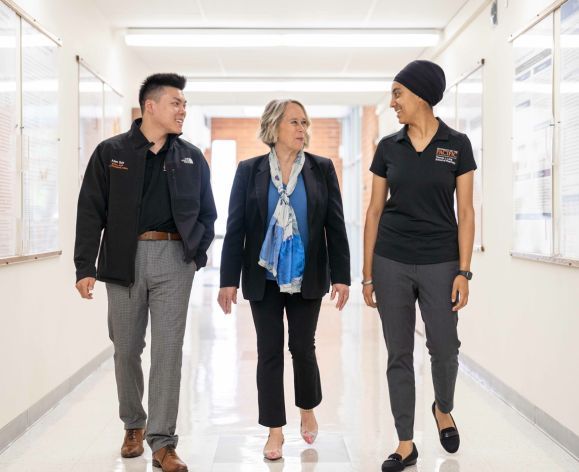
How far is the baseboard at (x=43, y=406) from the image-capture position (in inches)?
131

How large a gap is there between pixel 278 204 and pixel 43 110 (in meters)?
1.67

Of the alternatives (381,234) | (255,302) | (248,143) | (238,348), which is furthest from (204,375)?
(248,143)

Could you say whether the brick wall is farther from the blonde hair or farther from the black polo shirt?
the black polo shirt

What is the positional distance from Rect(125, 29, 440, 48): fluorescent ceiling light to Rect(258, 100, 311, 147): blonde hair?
118 inches

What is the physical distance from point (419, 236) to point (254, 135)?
12.8 m

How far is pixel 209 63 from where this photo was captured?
23.1 feet

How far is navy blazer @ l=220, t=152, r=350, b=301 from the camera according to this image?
3010 mm

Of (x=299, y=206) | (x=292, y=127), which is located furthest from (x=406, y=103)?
(x=299, y=206)

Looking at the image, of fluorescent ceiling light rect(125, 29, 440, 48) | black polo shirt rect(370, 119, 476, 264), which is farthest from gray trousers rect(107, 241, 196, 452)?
fluorescent ceiling light rect(125, 29, 440, 48)

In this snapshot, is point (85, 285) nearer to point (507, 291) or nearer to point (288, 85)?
point (507, 291)

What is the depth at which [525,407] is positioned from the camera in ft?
12.6

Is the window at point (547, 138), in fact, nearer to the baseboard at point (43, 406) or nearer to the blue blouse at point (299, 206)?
the blue blouse at point (299, 206)

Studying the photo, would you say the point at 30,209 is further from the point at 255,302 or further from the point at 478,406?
the point at 478,406

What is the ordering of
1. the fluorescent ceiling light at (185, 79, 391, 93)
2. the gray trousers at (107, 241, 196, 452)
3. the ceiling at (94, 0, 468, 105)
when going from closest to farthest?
the gray trousers at (107, 241, 196, 452) → the ceiling at (94, 0, 468, 105) → the fluorescent ceiling light at (185, 79, 391, 93)
